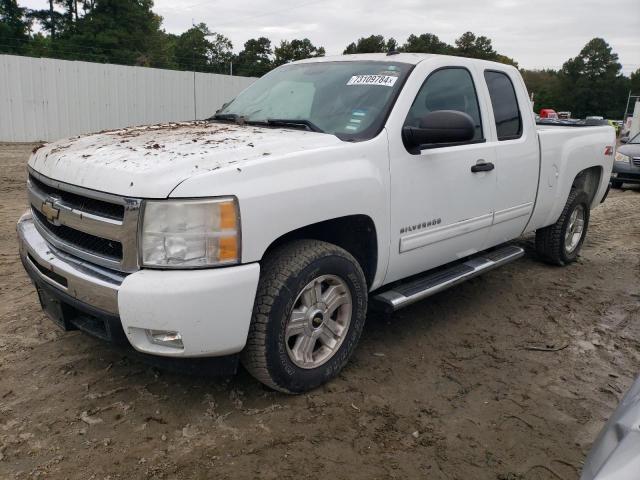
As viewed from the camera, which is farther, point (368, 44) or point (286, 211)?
point (368, 44)

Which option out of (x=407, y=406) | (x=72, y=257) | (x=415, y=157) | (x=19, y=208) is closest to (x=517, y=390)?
(x=407, y=406)

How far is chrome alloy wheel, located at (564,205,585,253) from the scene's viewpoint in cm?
568

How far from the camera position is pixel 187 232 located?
7.91 feet

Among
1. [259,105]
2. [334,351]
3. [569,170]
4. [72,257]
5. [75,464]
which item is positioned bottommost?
[75,464]

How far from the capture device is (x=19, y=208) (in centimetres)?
716

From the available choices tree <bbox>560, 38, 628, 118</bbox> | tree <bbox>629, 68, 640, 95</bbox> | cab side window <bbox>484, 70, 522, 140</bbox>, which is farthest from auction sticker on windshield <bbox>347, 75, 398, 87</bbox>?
tree <bbox>629, 68, 640, 95</bbox>

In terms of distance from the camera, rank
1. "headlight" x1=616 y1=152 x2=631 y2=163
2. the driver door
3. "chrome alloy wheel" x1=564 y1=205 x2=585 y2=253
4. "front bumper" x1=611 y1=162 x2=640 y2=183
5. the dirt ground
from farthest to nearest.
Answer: "headlight" x1=616 y1=152 x2=631 y2=163 < "front bumper" x1=611 y1=162 x2=640 y2=183 < "chrome alloy wheel" x1=564 y1=205 x2=585 y2=253 < the driver door < the dirt ground

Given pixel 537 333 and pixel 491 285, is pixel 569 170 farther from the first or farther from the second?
pixel 537 333

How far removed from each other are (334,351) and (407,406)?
50cm

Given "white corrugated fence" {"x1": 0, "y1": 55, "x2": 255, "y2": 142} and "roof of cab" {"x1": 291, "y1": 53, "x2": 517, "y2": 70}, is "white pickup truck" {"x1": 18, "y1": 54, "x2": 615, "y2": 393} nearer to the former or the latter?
"roof of cab" {"x1": 291, "y1": 53, "x2": 517, "y2": 70}

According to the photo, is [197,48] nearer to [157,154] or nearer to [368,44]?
[368,44]

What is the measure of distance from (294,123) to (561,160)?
2.84 metres

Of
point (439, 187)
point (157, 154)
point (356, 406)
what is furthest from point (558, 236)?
point (157, 154)

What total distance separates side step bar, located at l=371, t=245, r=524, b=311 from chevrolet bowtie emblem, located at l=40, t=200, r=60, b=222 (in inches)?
73.5
